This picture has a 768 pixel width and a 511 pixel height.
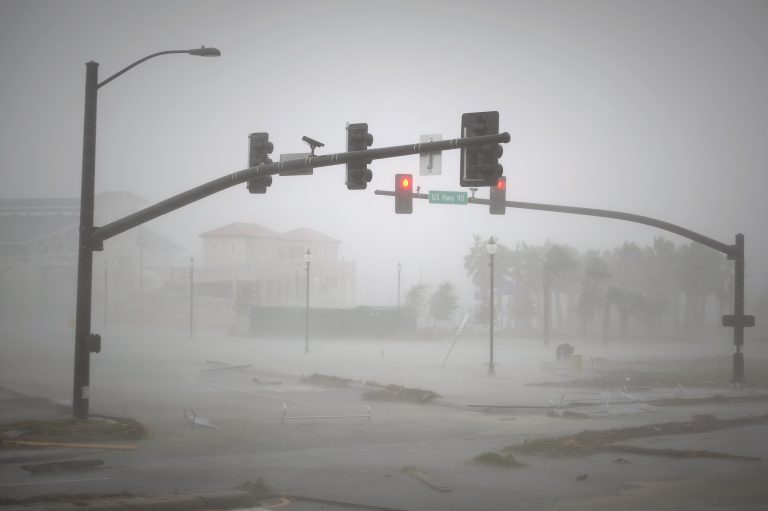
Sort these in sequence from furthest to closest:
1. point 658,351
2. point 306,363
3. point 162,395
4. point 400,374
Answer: point 658,351
point 306,363
point 400,374
point 162,395

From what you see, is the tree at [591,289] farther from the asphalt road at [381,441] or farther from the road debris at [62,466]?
the road debris at [62,466]

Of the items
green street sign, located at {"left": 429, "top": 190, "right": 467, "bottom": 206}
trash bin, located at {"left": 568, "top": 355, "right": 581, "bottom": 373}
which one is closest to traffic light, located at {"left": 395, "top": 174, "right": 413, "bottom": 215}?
green street sign, located at {"left": 429, "top": 190, "right": 467, "bottom": 206}

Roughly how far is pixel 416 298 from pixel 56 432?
76.6 meters

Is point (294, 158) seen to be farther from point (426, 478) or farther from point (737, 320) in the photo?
point (737, 320)

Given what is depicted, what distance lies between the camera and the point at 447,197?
25.3 meters

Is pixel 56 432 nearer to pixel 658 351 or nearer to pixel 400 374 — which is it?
pixel 400 374

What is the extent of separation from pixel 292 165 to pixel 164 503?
24.8 ft

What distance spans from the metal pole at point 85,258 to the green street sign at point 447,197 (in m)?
10.8

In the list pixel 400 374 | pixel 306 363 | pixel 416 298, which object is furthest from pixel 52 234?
pixel 400 374

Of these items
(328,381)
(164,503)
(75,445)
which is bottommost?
(328,381)

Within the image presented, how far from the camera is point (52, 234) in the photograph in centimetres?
10294

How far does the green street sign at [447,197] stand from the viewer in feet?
82.1

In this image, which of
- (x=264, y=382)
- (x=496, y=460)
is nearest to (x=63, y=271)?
(x=264, y=382)

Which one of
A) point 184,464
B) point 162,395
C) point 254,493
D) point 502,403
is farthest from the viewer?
point 162,395
